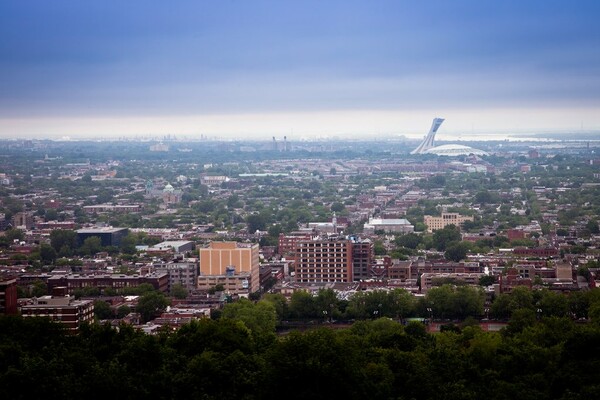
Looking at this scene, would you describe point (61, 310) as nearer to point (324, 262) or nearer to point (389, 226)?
point (324, 262)

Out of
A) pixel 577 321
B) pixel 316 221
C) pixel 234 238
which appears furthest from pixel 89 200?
pixel 577 321

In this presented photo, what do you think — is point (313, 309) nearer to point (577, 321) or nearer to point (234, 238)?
point (577, 321)

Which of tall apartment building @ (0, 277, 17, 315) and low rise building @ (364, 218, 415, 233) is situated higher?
tall apartment building @ (0, 277, 17, 315)

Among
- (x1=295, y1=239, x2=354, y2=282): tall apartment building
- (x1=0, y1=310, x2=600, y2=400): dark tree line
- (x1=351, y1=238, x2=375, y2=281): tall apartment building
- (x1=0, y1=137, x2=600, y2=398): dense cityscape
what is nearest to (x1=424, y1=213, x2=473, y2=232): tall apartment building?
(x1=0, y1=137, x2=600, y2=398): dense cityscape

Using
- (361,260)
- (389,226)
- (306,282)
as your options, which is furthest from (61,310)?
(389,226)

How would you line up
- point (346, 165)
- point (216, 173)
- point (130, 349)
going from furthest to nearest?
point (346, 165) → point (216, 173) → point (130, 349)

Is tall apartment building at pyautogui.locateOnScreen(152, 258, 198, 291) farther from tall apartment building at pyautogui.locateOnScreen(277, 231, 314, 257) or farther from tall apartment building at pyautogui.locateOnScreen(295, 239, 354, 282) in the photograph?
tall apartment building at pyautogui.locateOnScreen(277, 231, 314, 257)

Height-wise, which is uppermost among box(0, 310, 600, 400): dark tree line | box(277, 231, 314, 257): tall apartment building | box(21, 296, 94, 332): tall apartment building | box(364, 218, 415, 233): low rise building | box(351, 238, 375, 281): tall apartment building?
box(0, 310, 600, 400): dark tree line
